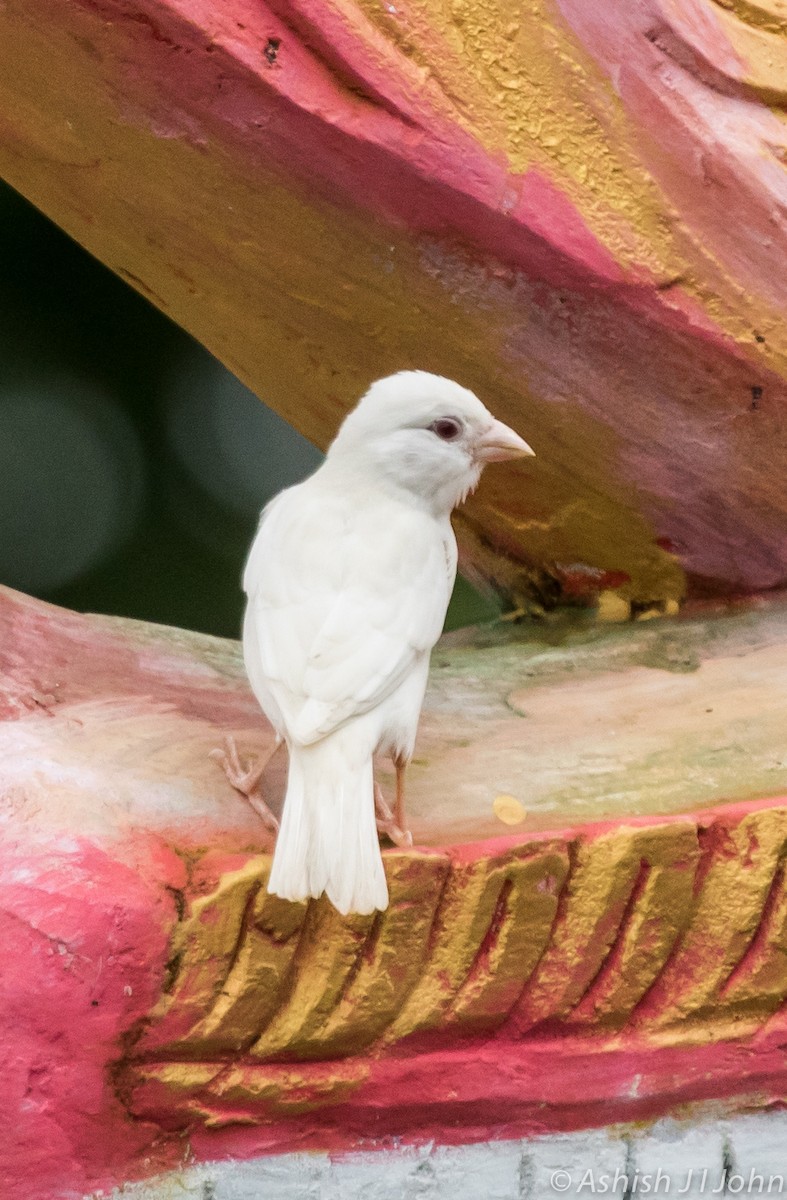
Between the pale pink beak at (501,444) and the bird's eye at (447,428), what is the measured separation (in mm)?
22

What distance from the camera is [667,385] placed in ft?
4.26

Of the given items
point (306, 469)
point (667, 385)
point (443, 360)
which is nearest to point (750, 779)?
point (667, 385)

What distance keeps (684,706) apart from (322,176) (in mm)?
626

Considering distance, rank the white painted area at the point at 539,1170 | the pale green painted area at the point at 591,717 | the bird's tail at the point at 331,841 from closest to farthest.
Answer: the bird's tail at the point at 331,841 → the white painted area at the point at 539,1170 → the pale green painted area at the point at 591,717

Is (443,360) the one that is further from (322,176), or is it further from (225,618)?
Result: (225,618)

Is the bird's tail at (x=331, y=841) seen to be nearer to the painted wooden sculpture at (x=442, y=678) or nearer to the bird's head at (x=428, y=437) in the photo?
the painted wooden sculpture at (x=442, y=678)

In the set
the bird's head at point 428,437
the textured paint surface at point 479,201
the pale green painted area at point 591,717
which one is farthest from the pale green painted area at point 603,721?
the bird's head at point 428,437

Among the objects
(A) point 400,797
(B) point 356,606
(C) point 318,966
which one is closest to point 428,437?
(B) point 356,606

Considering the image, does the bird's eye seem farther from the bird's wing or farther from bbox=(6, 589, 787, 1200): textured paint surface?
bbox=(6, 589, 787, 1200): textured paint surface

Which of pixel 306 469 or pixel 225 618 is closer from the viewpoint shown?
pixel 225 618

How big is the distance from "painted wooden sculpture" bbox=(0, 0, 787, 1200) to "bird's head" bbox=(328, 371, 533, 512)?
154 mm

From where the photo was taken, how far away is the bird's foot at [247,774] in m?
1.09

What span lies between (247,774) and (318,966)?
174 mm

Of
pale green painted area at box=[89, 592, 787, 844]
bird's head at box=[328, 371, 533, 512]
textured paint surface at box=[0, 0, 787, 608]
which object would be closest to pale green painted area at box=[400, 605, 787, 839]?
pale green painted area at box=[89, 592, 787, 844]
